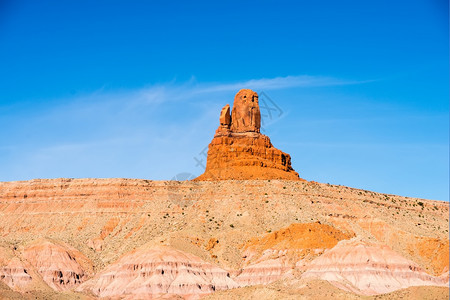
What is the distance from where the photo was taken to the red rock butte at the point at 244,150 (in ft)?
550

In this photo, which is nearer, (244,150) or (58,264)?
(58,264)

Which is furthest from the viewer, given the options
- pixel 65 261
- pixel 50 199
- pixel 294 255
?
pixel 50 199

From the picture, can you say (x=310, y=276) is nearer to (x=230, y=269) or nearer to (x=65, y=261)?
(x=230, y=269)

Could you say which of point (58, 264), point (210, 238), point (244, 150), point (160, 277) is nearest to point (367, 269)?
point (210, 238)

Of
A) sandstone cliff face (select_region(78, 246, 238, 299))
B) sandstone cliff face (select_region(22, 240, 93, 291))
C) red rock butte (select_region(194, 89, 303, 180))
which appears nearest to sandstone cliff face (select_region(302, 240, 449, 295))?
sandstone cliff face (select_region(78, 246, 238, 299))

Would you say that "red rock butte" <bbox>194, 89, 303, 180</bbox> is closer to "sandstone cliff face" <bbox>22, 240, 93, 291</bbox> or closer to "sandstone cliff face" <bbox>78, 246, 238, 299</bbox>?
"sandstone cliff face" <bbox>78, 246, 238, 299</bbox>

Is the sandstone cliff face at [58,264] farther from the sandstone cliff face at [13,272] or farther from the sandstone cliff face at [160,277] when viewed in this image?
the sandstone cliff face at [160,277]

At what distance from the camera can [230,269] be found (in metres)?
137

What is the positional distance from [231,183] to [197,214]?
1123 cm

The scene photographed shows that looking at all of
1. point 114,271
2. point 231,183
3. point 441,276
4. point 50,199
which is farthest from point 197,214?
point 441,276

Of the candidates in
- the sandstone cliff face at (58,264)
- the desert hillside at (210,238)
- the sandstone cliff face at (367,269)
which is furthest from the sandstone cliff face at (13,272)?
the sandstone cliff face at (367,269)

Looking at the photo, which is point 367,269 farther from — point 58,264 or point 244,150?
point 244,150

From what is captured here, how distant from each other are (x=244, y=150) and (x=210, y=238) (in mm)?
32314

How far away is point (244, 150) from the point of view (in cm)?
17200
